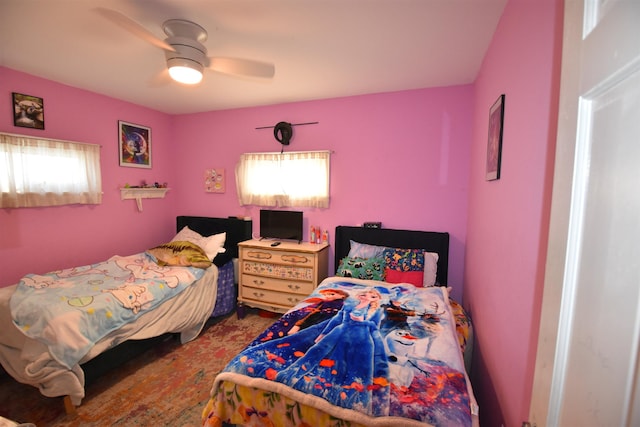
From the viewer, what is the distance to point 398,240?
292 centimetres

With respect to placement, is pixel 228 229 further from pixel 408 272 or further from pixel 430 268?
pixel 430 268

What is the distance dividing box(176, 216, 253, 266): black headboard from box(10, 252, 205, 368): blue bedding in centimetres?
69

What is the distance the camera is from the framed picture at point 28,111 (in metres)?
2.47

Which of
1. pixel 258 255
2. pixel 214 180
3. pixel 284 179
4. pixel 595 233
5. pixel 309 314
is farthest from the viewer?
pixel 214 180

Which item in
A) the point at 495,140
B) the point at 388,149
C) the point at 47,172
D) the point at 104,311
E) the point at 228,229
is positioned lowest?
the point at 104,311

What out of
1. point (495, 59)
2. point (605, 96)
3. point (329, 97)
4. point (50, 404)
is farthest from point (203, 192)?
point (605, 96)

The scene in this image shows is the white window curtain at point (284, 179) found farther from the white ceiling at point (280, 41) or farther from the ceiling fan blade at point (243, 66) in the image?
the ceiling fan blade at point (243, 66)

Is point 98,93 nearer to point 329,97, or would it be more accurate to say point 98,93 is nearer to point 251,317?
point 329,97

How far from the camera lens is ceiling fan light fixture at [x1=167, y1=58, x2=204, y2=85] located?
5.71 feet

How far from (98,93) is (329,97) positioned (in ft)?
8.60

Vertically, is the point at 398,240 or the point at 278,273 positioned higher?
the point at 398,240

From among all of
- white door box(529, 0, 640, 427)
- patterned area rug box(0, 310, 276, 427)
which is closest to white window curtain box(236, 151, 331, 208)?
patterned area rug box(0, 310, 276, 427)

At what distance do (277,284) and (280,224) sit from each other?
2.44 feet

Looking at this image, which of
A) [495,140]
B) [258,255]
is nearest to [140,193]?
[258,255]
